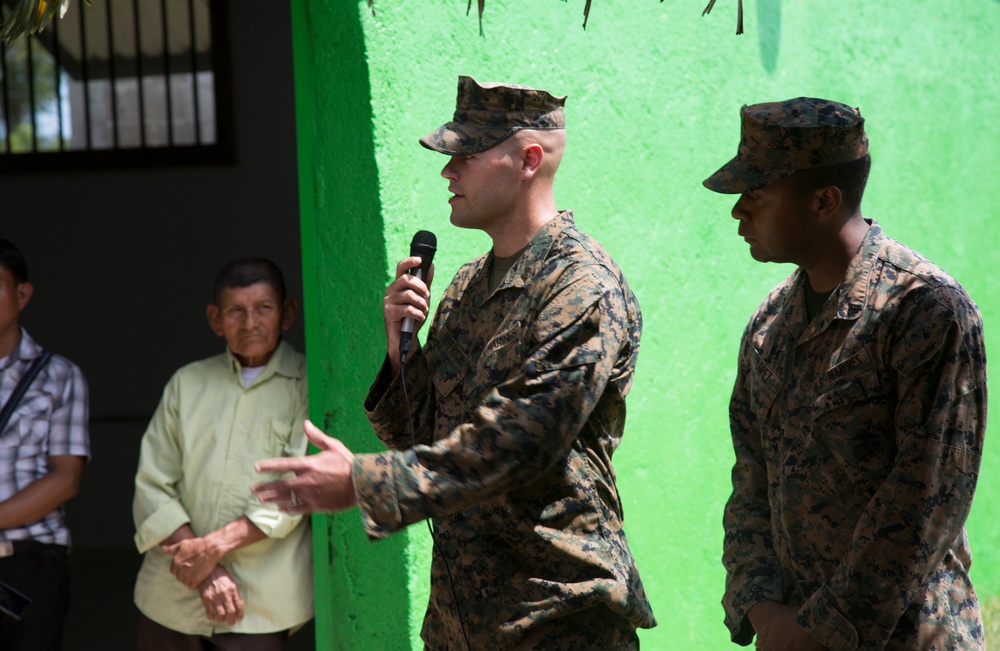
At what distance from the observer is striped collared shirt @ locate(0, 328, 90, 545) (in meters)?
3.90

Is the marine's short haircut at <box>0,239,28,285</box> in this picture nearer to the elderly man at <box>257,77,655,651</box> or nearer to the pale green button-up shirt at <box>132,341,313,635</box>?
the pale green button-up shirt at <box>132,341,313,635</box>

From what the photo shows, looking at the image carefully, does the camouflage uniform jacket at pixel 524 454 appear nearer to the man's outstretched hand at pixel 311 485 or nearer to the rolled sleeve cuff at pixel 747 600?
the man's outstretched hand at pixel 311 485

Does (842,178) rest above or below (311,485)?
above

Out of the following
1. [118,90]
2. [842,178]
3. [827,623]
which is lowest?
[827,623]

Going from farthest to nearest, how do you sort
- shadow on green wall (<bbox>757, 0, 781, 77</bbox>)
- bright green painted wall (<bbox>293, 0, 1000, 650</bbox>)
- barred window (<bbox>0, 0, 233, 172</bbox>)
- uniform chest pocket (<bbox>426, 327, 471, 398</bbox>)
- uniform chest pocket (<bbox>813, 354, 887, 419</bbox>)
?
barred window (<bbox>0, 0, 233, 172</bbox>)
shadow on green wall (<bbox>757, 0, 781, 77</bbox>)
bright green painted wall (<bbox>293, 0, 1000, 650</bbox>)
uniform chest pocket (<bbox>426, 327, 471, 398</bbox>)
uniform chest pocket (<bbox>813, 354, 887, 419</bbox>)

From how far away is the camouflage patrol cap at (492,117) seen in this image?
2.52 m

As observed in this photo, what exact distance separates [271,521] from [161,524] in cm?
37

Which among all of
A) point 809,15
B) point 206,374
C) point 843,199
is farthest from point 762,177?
point 809,15

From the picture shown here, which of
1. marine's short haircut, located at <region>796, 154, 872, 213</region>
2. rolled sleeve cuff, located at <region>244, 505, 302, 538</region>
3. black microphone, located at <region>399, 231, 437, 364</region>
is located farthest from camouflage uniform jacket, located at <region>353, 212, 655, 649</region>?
rolled sleeve cuff, located at <region>244, 505, 302, 538</region>

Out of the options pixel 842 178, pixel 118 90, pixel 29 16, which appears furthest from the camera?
pixel 118 90

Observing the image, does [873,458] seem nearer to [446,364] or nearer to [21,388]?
[446,364]

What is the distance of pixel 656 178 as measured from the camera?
13.8 feet

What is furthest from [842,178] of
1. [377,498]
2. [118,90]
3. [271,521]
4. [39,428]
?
[118,90]

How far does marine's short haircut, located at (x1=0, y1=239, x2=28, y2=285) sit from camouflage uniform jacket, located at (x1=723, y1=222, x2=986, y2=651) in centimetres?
285
